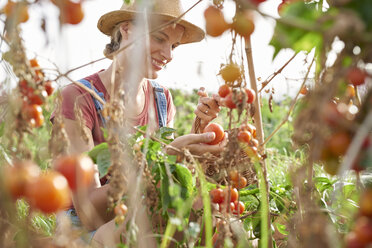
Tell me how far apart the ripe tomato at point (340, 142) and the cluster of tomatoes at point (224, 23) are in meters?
0.30

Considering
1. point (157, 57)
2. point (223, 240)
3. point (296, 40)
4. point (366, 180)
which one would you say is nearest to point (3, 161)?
point (223, 240)

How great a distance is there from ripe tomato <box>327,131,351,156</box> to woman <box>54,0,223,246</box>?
70cm

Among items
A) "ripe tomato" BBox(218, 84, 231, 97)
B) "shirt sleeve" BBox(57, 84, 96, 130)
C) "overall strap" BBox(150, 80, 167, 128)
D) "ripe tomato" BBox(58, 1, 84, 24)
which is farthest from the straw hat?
"ripe tomato" BBox(58, 1, 84, 24)

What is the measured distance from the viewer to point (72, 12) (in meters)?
0.73

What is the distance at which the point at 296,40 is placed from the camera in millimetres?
602

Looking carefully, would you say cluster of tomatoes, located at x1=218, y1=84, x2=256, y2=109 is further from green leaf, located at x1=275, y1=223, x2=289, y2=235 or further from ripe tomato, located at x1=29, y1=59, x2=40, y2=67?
green leaf, located at x1=275, y1=223, x2=289, y2=235

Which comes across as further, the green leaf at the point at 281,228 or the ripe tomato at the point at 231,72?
the green leaf at the point at 281,228

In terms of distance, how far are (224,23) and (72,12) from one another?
29cm

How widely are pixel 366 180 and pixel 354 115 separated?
1.95 feet

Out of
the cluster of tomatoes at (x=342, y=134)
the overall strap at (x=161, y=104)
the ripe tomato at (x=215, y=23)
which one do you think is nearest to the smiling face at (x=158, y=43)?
the overall strap at (x=161, y=104)

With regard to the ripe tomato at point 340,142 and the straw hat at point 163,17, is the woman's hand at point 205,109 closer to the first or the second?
the straw hat at point 163,17

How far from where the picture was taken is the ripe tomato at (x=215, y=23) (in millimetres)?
776

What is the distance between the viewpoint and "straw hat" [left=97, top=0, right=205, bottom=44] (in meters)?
1.78

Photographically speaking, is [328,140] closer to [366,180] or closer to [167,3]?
[366,180]
